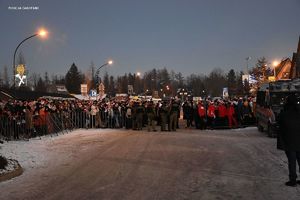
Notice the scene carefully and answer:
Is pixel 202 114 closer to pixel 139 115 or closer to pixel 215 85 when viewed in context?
pixel 139 115

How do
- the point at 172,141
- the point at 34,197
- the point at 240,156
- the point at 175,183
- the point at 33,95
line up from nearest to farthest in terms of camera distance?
the point at 34,197 < the point at 175,183 < the point at 240,156 < the point at 172,141 < the point at 33,95

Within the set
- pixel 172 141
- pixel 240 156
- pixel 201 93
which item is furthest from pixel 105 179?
pixel 201 93

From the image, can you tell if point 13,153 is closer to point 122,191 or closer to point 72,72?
point 122,191

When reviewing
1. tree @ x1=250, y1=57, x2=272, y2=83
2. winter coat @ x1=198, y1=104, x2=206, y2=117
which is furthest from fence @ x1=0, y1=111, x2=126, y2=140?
tree @ x1=250, y1=57, x2=272, y2=83

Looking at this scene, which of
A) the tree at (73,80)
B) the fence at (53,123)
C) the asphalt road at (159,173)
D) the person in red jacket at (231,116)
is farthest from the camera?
the tree at (73,80)

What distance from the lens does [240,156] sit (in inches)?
588

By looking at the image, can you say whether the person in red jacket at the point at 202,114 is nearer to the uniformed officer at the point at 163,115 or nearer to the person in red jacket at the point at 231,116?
the person in red jacket at the point at 231,116

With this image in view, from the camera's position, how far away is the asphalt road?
31.1ft

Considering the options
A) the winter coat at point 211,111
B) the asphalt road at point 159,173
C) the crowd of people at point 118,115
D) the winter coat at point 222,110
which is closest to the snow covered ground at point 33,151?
the asphalt road at point 159,173

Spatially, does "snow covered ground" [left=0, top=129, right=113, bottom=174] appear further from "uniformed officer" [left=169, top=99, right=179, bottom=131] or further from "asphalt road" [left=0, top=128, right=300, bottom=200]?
"uniformed officer" [left=169, top=99, right=179, bottom=131]

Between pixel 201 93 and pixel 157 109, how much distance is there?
5532 inches

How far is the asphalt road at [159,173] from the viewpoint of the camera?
9484mm

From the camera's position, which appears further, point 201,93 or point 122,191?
point 201,93

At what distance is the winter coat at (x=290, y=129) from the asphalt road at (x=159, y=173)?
92cm
